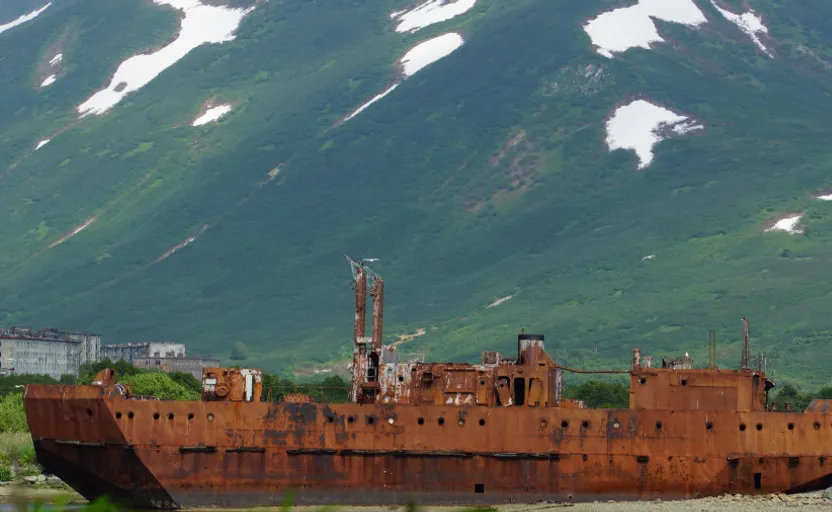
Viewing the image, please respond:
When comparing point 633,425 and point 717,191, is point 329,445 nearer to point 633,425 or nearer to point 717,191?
point 633,425

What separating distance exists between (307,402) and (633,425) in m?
10.1

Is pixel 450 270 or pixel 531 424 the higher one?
pixel 450 270

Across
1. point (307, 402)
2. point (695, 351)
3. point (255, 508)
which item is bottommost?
point (255, 508)

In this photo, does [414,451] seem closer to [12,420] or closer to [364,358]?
[364,358]

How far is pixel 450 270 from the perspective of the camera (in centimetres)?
19250

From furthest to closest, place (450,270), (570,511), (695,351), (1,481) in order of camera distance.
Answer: (450,270) → (695,351) → (1,481) → (570,511)

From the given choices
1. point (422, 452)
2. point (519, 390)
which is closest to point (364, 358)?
point (422, 452)

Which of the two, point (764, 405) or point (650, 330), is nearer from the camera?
point (764, 405)

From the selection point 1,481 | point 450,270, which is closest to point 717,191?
point 450,270

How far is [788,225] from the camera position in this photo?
607 feet

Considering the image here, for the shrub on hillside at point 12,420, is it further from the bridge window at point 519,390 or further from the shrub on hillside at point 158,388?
the bridge window at point 519,390

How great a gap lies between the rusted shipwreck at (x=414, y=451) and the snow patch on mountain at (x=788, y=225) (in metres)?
133

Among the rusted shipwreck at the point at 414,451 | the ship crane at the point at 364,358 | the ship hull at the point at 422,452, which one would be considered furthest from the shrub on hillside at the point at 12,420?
the ship crane at the point at 364,358

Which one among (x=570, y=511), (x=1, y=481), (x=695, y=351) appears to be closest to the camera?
(x=570, y=511)
